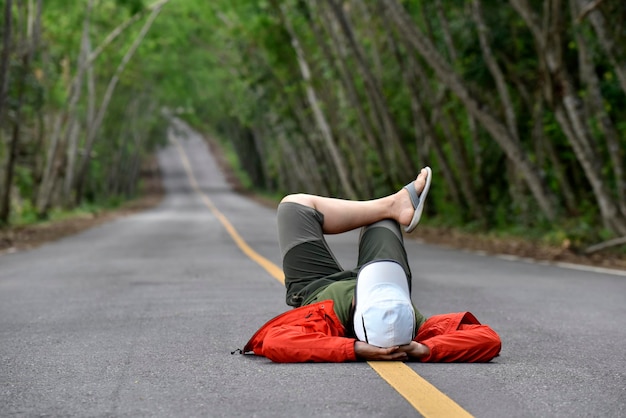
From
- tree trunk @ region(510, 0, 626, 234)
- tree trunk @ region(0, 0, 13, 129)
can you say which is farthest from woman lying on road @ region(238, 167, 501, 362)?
tree trunk @ region(0, 0, 13, 129)

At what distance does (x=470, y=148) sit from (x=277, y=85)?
1314cm

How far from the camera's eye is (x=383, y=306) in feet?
17.8

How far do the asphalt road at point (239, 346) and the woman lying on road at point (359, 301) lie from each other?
118mm

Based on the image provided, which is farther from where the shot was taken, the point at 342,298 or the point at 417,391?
the point at 342,298

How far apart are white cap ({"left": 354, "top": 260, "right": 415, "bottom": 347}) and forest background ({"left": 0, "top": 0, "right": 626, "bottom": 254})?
30.8 feet

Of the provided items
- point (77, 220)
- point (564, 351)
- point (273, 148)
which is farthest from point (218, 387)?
point (273, 148)

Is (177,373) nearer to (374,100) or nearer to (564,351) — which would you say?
(564,351)

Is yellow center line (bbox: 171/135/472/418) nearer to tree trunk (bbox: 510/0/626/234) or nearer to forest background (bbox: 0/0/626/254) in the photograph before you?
forest background (bbox: 0/0/626/254)

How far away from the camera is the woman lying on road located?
5.59m

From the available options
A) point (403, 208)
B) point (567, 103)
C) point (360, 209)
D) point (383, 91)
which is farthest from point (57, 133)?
point (403, 208)

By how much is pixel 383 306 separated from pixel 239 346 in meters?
1.46

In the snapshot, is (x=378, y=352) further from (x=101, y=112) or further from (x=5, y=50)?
(x=101, y=112)

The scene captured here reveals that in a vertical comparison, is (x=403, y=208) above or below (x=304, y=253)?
above

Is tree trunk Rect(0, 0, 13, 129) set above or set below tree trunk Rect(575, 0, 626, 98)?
above
